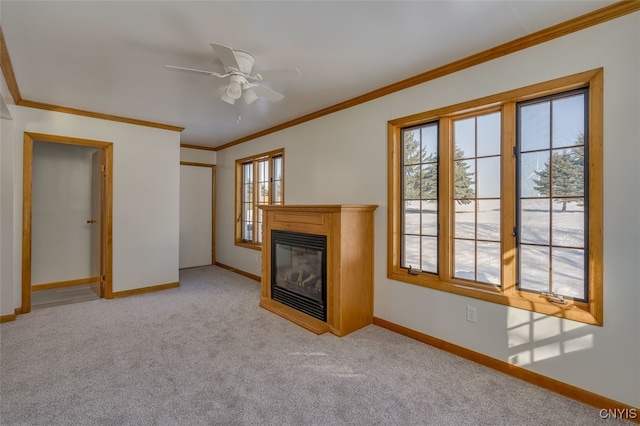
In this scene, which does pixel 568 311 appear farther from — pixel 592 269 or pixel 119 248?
pixel 119 248

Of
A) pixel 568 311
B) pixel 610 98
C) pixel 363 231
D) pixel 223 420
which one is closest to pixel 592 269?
pixel 568 311

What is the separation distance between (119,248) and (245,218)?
2.11 m

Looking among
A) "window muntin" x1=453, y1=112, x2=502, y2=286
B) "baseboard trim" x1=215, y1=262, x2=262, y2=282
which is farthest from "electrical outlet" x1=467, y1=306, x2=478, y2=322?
"baseboard trim" x1=215, y1=262, x2=262, y2=282

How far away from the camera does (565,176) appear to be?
2.17m

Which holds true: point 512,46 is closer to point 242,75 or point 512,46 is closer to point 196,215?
point 242,75

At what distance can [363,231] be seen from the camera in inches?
127

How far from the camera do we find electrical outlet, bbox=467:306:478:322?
2525mm

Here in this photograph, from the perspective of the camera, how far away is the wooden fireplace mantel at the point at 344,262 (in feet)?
9.87

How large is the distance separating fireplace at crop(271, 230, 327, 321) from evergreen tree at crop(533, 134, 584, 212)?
1942mm

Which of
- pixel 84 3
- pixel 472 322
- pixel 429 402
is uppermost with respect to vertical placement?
pixel 84 3

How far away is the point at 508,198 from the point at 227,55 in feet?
7.76

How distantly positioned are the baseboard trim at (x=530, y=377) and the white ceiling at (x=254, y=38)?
248 cm

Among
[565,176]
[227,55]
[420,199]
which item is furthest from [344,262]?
[227,55]

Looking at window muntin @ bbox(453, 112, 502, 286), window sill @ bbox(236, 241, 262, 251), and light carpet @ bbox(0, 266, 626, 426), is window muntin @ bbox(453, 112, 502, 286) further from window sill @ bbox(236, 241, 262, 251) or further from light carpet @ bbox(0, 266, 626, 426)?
window sill @ bbox(236, 241, 262, 251)
